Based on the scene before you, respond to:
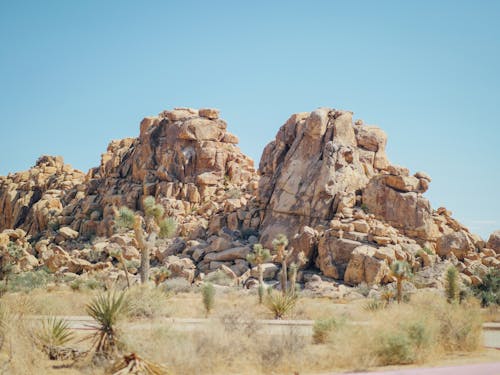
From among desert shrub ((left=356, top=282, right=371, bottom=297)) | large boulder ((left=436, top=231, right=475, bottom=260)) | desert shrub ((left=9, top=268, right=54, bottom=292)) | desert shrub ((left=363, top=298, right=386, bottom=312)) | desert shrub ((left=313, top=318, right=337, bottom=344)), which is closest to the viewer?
desert shrub ((left=313, top=318, right=337, bottom=344))

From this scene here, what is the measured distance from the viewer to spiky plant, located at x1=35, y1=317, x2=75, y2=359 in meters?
11.6

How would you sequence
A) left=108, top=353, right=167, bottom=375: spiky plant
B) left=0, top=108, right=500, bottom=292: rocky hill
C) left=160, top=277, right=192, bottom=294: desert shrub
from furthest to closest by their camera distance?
left=0, top=108, right=500, bottom=292: rocky hill < left=160, top=277, right=192, bottom=294: desert shrub < left=108, top=353, right=167, bottom=375: spiky plant

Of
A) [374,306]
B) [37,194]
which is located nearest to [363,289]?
[374,306]

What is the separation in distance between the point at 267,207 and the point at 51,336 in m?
36.5

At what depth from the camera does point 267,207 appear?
156ft

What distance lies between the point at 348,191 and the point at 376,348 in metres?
31.9

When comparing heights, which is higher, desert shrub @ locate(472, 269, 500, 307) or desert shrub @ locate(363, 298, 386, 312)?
desert shrub @ locate(472, 269, 500, 307)

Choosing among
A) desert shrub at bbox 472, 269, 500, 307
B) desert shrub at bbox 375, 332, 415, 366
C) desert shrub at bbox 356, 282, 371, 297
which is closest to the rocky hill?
desert shrub at bbox 356, 282, 371, 297

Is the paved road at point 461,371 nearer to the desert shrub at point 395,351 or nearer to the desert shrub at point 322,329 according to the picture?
the desert shrub at point 395,351

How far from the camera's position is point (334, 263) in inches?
1465

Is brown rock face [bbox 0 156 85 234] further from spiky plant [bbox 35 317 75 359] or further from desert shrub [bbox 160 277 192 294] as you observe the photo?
spiky plant [bbox 35 317 75 359]

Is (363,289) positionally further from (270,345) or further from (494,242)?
(270,345)

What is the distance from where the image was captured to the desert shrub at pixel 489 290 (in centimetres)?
2339

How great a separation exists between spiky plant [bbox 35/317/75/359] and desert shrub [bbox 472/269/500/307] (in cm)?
1921
